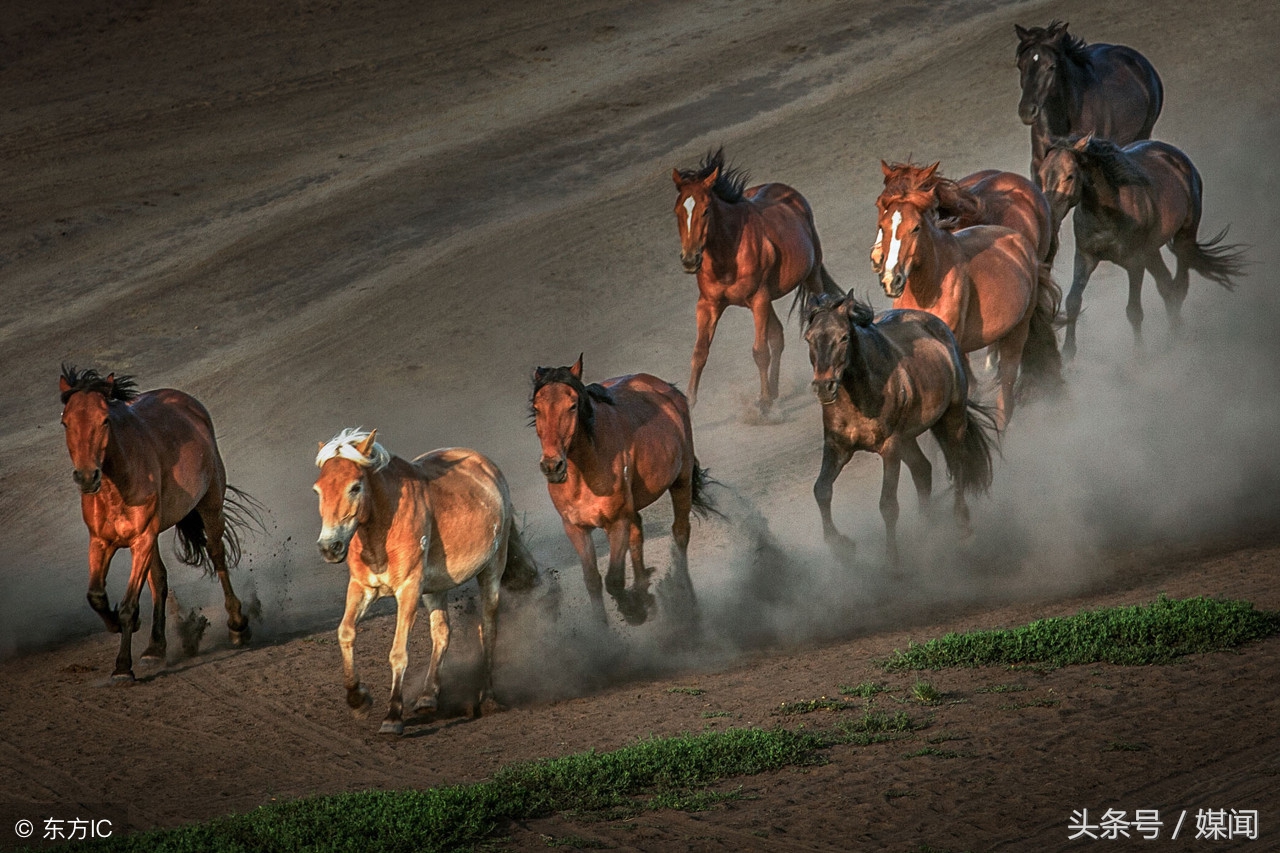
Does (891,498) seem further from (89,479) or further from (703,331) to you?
(89,479)

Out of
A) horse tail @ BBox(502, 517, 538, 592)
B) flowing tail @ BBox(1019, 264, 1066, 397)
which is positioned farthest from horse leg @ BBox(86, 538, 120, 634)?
flowing tail @ BBox(1019, 264, 1066, 397)

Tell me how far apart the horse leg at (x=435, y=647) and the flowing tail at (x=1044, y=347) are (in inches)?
271

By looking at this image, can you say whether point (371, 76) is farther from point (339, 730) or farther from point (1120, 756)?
point (1120, 756)

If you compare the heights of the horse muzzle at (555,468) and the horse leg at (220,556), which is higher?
the horse muzzle at (555,468)

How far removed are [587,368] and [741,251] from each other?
8.85 feet

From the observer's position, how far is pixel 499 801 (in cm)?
754

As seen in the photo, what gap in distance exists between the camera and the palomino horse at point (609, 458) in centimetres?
978

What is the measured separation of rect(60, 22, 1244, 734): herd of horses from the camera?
9359mm

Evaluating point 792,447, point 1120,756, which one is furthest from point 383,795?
point 792,447

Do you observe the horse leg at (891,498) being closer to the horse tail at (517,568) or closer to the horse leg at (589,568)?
the horse leg at (589,568)

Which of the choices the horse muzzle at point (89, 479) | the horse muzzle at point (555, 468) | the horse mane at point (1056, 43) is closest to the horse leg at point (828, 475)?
the horse muzzle at point (555, 468)

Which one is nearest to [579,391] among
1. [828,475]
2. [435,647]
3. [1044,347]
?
[435,647]

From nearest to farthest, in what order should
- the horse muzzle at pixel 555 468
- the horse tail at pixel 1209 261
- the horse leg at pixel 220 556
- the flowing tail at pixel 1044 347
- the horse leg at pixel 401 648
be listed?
the horse leg at pixel 401 648, the horse muzzle at pixel 555 468, the horse leg at pixel 220 556, the flowing tail at pixel 1044 347, the horse tail at pixel 1209 261

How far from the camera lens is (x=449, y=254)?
19.9 metres
